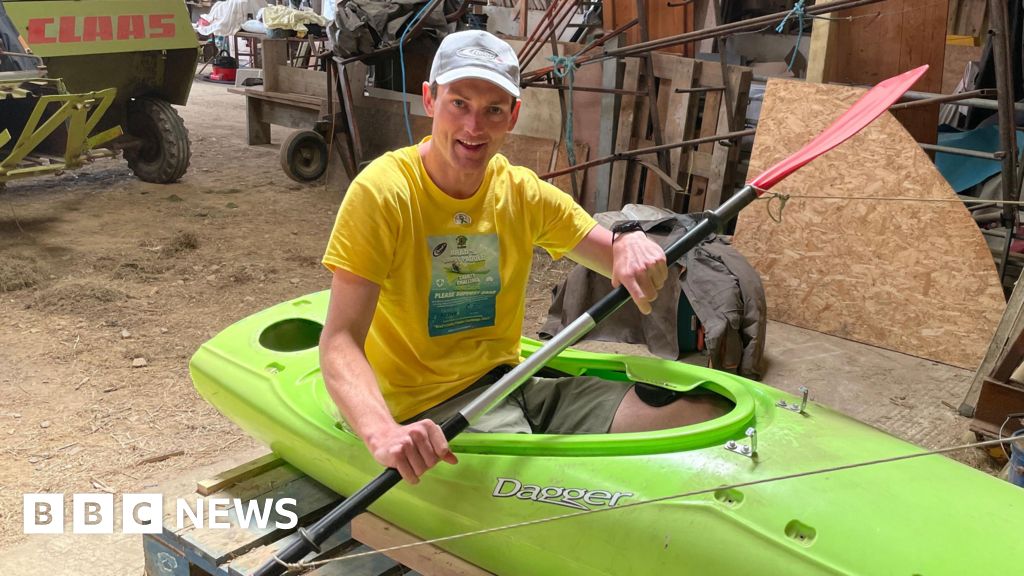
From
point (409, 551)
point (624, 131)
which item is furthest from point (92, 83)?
point (409, 551)

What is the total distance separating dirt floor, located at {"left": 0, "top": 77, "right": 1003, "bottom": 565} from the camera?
3.11m

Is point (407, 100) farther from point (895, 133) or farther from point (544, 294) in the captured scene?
point (895, 133)

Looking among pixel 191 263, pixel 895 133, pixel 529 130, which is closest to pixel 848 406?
pixel 895 133

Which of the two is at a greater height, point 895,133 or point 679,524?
point 895,133

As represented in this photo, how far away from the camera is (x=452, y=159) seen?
1.82 meters

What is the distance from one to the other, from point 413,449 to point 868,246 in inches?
124

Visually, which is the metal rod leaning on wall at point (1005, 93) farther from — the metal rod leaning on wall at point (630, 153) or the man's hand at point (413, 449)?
the man's hand at point (413, 449)

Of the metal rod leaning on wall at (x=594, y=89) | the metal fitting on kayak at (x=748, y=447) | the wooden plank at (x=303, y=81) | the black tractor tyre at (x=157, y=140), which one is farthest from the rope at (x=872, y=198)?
the black tractor tyre at (x=157, y=140)

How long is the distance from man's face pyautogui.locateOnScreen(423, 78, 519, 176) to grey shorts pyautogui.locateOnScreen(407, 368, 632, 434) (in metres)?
0.50

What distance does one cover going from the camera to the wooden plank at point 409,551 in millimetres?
1846

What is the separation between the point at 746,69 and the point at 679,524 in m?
3.78

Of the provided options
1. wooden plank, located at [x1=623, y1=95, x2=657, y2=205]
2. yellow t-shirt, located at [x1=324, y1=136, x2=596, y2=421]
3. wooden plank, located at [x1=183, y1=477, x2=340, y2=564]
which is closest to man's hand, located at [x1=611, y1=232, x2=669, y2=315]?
yellow t-shirt, located at [x1=324, y1=136, x2=596, y2=421]

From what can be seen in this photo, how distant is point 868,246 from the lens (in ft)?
13.4

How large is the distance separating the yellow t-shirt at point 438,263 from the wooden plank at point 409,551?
0.25 meters
